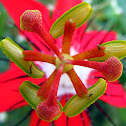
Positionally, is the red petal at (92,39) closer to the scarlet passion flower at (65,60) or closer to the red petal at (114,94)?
the red petal at (114,94)

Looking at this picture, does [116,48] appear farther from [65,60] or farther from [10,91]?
[10,91]

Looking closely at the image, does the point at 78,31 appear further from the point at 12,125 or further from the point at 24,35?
the point at 12,125

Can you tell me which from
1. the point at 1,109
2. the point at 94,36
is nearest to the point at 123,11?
the point at 94,36

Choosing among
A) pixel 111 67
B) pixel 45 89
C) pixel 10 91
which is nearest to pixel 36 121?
pixel 10 91

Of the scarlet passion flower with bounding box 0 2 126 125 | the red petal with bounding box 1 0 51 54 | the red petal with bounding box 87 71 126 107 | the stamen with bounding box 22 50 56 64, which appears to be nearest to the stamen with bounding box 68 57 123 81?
the scarlet passion flower with bounding box 0 2 126 125

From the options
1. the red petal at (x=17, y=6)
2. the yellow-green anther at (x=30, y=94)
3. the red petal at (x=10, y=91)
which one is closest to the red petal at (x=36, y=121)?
the red petal at (x=10, y=91)

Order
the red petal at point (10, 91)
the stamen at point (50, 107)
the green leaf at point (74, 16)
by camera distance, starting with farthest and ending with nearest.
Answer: the red petal at point (10, 91) < the green leaf at point (74, 16) < the stamen at point (50, 107)

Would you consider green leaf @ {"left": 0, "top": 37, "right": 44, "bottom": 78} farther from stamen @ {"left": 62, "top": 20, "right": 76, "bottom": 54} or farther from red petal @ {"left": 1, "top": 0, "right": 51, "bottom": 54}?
red petal @ {"left": 1, "top": 0, "right": 51, "bottom": 54}
